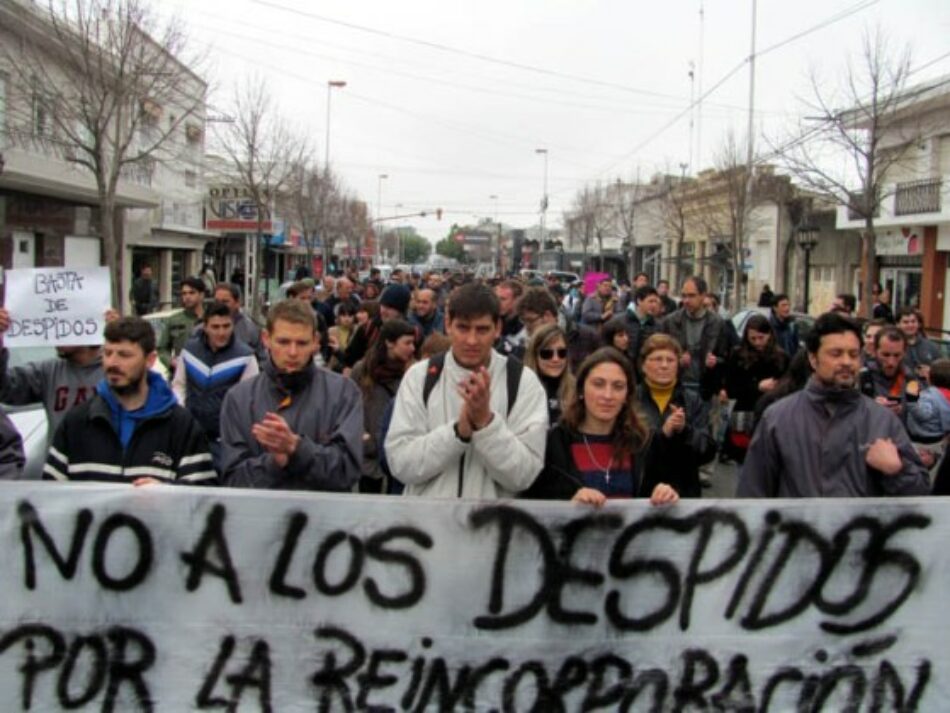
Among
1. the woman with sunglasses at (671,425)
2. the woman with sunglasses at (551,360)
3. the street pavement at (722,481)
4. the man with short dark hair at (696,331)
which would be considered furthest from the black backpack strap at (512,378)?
the man with short dark hair at (696,331)

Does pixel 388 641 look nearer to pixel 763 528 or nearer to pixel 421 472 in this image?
pixel 421 472

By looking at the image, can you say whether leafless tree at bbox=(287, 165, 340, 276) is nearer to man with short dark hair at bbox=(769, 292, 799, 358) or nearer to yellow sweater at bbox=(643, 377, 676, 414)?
man with short dark hair at bbox=(769, 292, 799, 358)

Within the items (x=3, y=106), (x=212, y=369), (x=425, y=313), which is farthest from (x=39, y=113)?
(x=212, y=369)

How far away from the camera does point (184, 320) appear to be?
8.02m

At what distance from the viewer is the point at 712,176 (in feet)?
134

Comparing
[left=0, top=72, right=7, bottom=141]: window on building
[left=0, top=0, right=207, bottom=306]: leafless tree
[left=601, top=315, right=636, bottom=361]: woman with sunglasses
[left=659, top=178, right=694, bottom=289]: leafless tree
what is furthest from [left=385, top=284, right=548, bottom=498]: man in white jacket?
[left=659, top=178, right=694, bottom=289]: leafless tree

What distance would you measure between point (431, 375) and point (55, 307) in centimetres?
248

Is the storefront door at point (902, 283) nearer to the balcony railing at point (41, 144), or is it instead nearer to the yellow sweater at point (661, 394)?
the balcony railing at point (41, 144)

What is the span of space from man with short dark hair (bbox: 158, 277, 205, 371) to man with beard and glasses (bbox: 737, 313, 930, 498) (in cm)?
531

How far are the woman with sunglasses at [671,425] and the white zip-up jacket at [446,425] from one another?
1.72 feet

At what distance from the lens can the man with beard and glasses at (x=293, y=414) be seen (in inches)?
148

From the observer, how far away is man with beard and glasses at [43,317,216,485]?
376 cm

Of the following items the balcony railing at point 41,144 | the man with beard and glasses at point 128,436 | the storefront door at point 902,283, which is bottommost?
the man with beard and glasses at point 128,436

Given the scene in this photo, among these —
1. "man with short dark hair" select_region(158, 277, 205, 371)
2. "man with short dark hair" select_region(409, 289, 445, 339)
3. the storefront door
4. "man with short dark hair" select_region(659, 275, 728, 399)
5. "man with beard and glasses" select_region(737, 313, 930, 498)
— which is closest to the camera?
"man with beard and glasses" select_region(737, 313, 930, 498)
